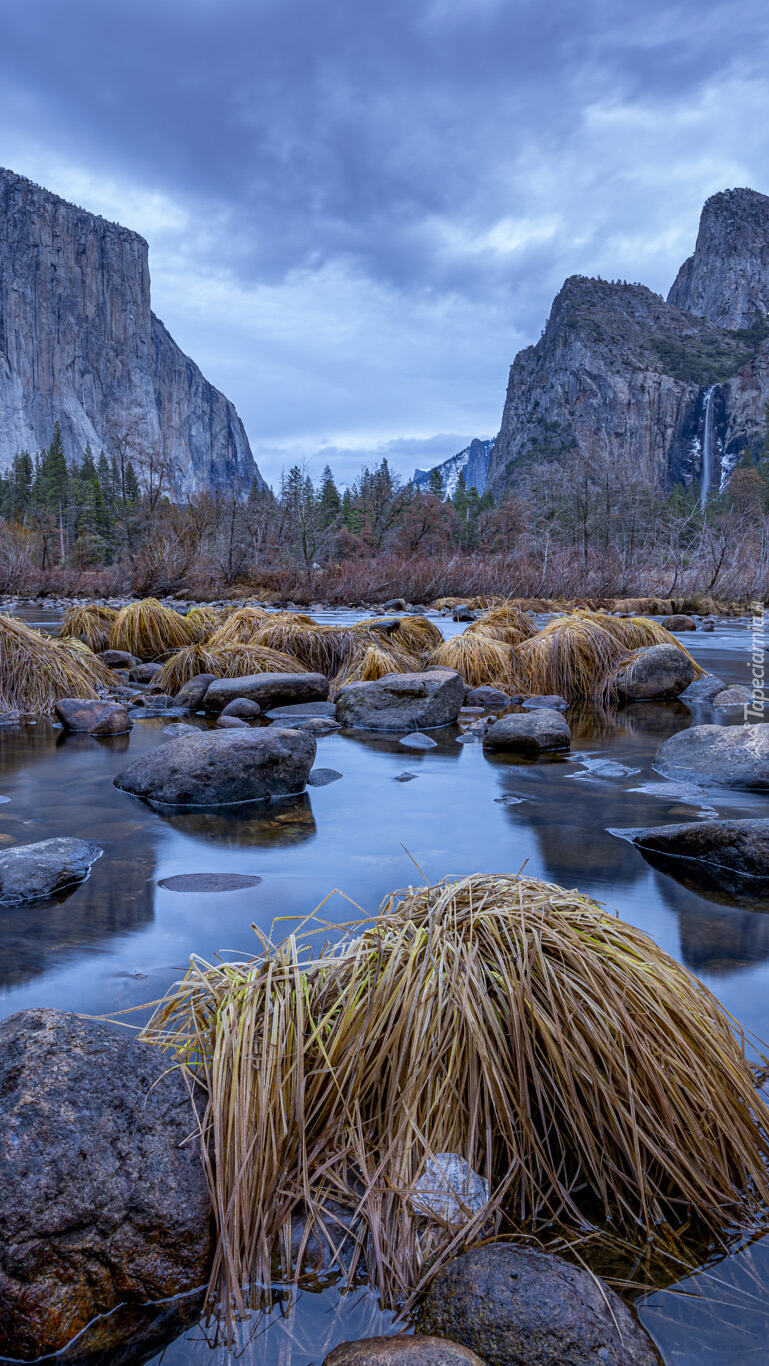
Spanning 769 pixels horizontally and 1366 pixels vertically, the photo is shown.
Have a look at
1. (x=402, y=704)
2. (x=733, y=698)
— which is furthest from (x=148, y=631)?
(x=733, y=698)

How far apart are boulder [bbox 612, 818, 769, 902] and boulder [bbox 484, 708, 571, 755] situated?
2338 mm

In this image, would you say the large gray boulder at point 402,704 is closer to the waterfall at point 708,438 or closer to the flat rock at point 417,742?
the flat rock at point 417,742

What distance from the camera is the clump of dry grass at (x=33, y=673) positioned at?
745cm

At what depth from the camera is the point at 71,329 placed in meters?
123

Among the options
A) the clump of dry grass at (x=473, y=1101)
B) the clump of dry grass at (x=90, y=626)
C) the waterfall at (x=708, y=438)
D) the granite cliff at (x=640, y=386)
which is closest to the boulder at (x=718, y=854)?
the clump of dry grass at (x=473, y=1101)

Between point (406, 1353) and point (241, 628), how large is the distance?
9.05 metres

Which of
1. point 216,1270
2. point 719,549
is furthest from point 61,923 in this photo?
point 719,549

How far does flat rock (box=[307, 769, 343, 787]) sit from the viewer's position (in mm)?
5297

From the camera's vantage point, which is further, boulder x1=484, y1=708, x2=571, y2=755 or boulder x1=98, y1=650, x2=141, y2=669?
boulder x1=98, y1=650, x2=141, y2=669

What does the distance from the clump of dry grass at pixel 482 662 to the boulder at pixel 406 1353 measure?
7.80 m

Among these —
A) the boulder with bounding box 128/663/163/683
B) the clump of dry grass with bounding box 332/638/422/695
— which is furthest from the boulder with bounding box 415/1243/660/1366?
the boulder with bounding box 128/663/163/683

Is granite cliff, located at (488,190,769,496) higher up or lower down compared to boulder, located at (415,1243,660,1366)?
higher up

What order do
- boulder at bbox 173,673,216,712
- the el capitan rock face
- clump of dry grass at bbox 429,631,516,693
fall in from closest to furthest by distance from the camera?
boulder at bbox 173,673,216,712 → clump of dry grass at bbox 429,631,516,693 → the el capitan rock face

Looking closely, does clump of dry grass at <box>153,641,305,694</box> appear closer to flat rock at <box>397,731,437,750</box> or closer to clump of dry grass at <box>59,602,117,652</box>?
clump of dry grass at <box>59,602,117,652</box>
